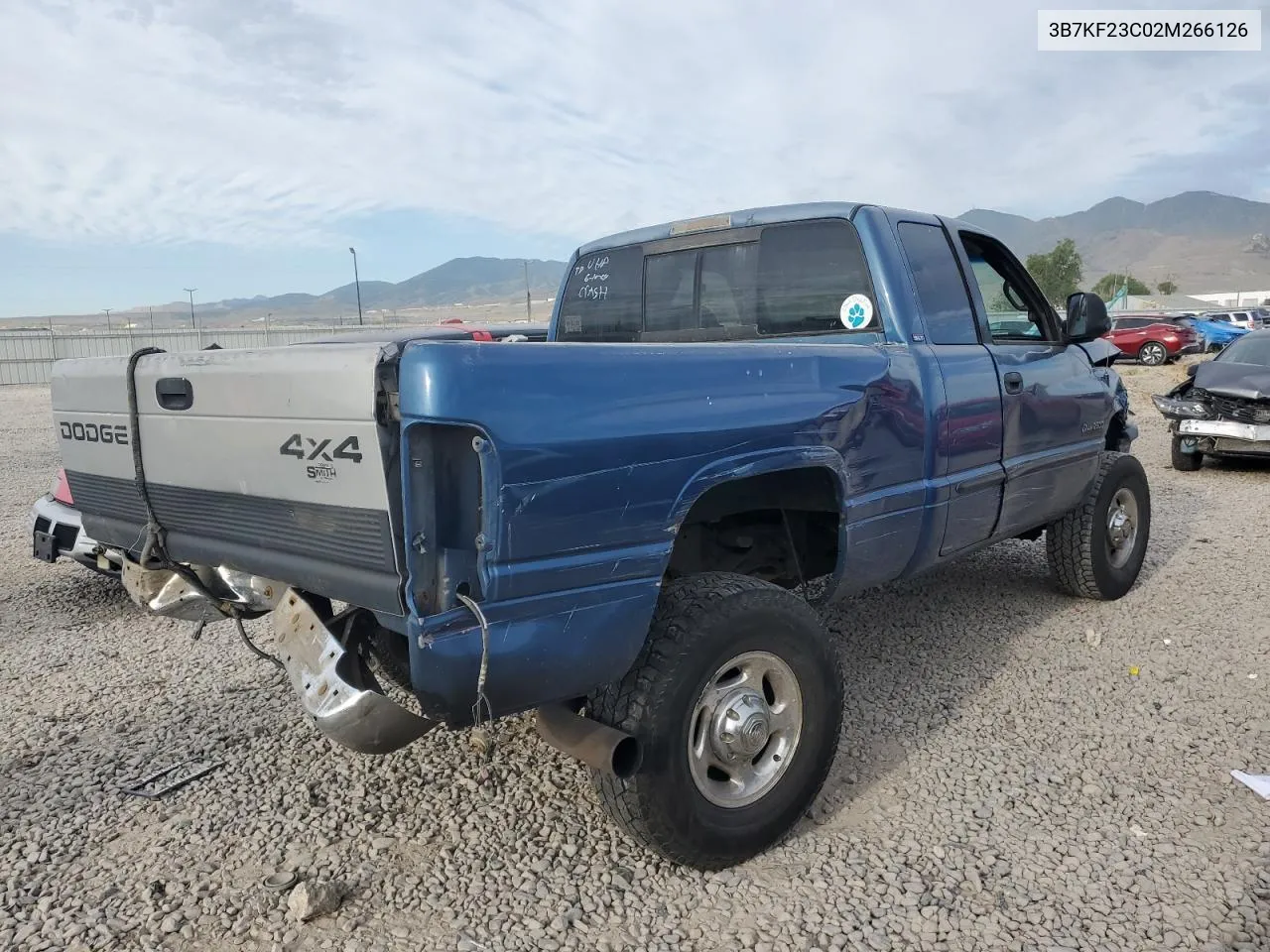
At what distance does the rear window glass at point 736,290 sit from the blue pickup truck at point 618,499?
1 cm

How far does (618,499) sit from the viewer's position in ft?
7.69

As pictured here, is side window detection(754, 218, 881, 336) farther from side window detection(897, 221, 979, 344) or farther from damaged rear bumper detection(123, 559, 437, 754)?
damaged rear bumper detection(123, 559, 437, 754)

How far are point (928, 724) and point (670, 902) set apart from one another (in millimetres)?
1578

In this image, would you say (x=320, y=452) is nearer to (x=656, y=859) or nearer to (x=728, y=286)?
(x=656, y=859)

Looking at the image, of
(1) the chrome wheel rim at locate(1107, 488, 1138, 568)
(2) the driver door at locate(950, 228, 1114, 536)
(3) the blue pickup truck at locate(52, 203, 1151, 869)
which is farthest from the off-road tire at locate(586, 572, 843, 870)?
(1) the chrome wheel rim at locate(1107, 488, 1138, 568)

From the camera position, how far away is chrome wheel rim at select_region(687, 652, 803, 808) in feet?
8.86

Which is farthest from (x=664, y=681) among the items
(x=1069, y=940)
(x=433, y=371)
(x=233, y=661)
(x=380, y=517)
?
(x=233, y=661)

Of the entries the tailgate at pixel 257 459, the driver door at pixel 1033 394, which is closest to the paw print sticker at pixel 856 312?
the driver door at pixel 1033 394

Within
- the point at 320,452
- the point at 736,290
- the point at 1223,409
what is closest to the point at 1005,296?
the point at 736,290

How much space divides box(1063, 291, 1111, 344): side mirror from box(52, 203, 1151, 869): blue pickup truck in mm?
702

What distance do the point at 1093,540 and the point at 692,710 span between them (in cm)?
334

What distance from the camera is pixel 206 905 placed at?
262 cm

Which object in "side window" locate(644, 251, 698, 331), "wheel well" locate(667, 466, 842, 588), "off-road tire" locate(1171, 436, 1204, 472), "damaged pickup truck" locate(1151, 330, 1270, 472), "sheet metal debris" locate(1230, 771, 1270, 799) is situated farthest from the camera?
"off-road tire" locate(1171, 436, 1204, 472)

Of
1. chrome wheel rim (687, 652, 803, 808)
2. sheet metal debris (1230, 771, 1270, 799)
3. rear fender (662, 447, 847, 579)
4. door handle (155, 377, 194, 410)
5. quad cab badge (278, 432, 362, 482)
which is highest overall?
door handle (155, 377, 194, 410)
